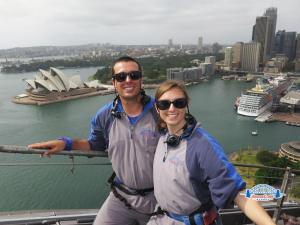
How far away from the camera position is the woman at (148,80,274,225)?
50 cm

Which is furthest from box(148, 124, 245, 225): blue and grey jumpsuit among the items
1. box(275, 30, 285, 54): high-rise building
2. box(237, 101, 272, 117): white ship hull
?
box(275, 30, 285, 54): high-rise building

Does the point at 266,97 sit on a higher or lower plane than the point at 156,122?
lower

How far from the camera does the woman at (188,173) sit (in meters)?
0.50

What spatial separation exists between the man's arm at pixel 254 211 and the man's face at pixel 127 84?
1.08 feet

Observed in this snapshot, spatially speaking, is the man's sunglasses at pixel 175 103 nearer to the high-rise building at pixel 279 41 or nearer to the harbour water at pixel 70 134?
the harbour water at pixel 70 134

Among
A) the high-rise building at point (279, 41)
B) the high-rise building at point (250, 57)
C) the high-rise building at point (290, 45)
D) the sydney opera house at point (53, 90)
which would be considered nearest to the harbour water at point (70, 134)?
the sydney opera house at point (53, 90)

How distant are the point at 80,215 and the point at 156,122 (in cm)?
33

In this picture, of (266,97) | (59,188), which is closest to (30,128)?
(59,188)

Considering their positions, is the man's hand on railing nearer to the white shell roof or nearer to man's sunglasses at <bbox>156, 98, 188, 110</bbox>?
man's sunglasses at <bbox>156, 98, 188, 110</bbox>

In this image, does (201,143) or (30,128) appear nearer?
(201,143)

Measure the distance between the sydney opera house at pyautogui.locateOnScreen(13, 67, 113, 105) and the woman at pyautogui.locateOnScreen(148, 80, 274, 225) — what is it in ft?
45.6

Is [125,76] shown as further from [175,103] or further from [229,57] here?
[229,57]

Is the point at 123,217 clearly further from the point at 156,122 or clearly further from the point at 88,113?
the point at 88,113

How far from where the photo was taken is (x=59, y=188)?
16.1ft
